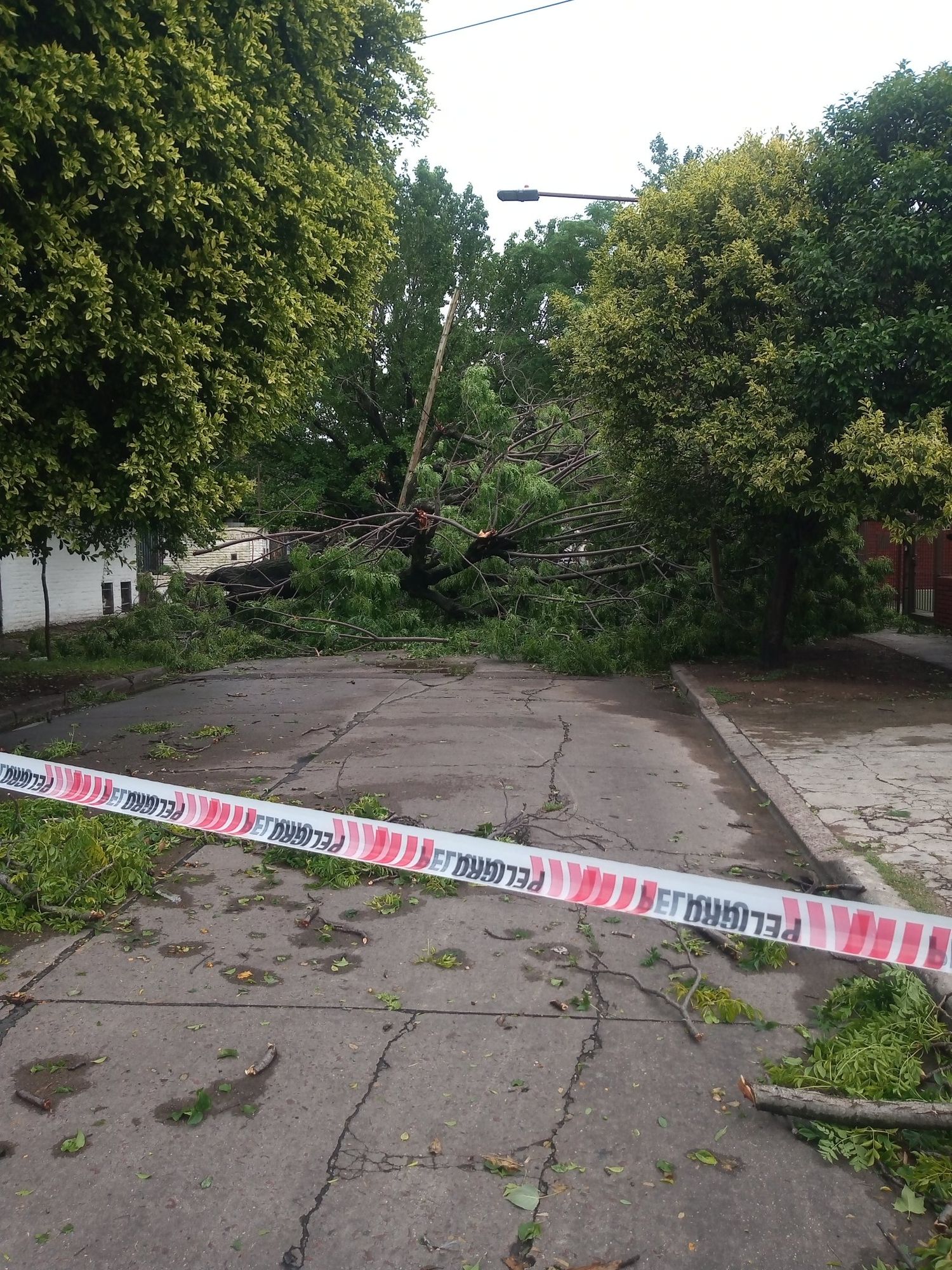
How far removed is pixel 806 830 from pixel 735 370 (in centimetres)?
685

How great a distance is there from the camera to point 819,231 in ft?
37.8

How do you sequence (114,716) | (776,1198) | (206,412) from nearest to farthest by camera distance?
(776,1198), (206,412), (114,716)

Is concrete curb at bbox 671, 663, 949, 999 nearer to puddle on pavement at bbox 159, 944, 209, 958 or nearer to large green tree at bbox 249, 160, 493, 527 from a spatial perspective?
puddle on pavement at bbox 159, 944, 209, 958

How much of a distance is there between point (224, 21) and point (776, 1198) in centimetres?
870

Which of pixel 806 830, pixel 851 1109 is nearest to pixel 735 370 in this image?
pixel 806 830

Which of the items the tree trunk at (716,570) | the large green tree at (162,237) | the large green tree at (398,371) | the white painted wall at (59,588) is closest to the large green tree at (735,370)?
the tree trunk at (716,570)

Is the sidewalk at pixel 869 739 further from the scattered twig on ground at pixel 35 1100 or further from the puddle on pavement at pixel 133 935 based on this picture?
the scattered twig on ground at pixel 35 1100

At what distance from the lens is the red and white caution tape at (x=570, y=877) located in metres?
3.58

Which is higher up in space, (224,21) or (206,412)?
(224,21)

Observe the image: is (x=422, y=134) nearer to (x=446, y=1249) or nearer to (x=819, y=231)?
(x=819, y=231)

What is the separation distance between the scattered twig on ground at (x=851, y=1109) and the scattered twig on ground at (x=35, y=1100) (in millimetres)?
2364

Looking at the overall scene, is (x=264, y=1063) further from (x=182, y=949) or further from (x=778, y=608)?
(x=778, y=608)

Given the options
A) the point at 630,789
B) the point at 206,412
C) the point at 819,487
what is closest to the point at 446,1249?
the point at 630,789

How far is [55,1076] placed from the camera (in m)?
3.59
